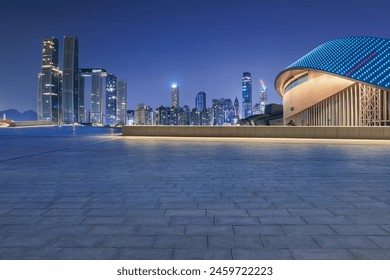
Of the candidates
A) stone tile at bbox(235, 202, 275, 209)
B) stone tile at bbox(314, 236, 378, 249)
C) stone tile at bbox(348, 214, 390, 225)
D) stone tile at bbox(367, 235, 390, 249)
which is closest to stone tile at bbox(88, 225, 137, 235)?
stone tile at bbox(235, 202, 275, 209)

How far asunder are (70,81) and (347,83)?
6287 inches

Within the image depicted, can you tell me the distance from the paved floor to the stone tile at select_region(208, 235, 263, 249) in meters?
0.01

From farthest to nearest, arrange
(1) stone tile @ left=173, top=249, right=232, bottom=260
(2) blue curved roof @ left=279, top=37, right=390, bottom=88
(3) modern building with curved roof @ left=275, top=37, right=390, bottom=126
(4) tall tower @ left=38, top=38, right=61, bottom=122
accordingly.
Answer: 1. (4) tall tower @ left=38, top=38, right=61, bottom=122
2. (3) modern building with curved roof @ left=275, top=37, right=390, bottom=126
3. (2) blue curved roof @ left=279, top=37, right=390, bottom=88
4. (1) stone tile @ left=173, top=249, right=232, bottom=260

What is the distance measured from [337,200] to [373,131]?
57.9 ft

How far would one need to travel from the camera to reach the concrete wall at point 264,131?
68.8 ft

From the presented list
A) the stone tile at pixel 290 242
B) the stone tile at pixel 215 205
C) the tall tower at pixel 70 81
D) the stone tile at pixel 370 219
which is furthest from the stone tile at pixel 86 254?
the tall tower at pixel 70 81

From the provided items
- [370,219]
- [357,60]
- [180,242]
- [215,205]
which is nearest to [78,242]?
[180,242]

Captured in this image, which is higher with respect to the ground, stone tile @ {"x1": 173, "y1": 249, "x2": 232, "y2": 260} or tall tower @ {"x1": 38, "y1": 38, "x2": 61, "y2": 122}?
tall tower @ {"x1": 38, "y1": 38, "x2": 61, "y2": 122}

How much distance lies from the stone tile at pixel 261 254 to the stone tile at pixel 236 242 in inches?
4.7

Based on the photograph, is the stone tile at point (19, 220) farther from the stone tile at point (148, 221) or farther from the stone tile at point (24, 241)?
the stone tile at point (148, 221)

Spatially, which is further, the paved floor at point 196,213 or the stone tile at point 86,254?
the paved floor at point 196,213

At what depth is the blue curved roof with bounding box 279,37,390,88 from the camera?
32.4 metres

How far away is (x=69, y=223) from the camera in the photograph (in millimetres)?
4504

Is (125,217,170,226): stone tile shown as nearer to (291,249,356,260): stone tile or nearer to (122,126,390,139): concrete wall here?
(291,249,356,260): stone tile
